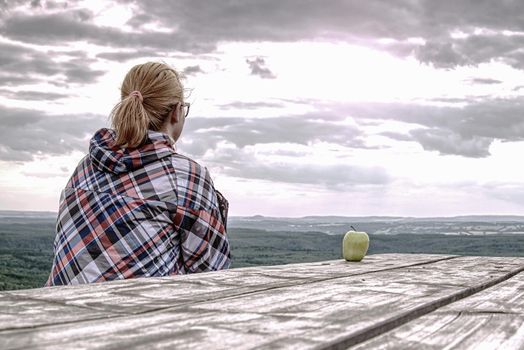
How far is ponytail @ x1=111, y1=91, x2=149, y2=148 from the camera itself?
3146mm

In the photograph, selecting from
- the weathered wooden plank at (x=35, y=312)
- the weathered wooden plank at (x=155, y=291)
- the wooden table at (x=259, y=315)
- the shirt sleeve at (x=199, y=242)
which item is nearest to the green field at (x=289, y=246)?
the shirt sleeve at (x=199, y=242)

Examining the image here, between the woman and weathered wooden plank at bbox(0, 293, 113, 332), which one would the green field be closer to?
the woman

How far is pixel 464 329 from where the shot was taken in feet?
4.65

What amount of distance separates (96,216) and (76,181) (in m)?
0.30

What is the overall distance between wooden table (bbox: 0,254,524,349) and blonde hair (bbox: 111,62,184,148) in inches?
40.9

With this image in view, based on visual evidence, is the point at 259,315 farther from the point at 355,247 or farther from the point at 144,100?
the point at 355,247

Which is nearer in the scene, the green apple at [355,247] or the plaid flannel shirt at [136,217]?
the plaid flannel shirt at [136,217]

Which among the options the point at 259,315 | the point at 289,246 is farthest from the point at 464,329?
the point at 289,246

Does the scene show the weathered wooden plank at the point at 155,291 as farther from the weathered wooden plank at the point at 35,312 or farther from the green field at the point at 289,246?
the green field at the point at 289,246

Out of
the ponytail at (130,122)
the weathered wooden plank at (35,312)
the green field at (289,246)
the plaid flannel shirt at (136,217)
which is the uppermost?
the ponytail at (130,122)

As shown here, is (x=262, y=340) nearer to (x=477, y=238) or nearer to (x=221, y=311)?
(x=221, y=311)

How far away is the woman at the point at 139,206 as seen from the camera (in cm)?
294

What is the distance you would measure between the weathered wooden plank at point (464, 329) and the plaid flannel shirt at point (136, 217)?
→ 1454mm

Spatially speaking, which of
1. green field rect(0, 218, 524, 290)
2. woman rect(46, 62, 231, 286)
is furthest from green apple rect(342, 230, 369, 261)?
green field rect(0, 218, 524, 290)
